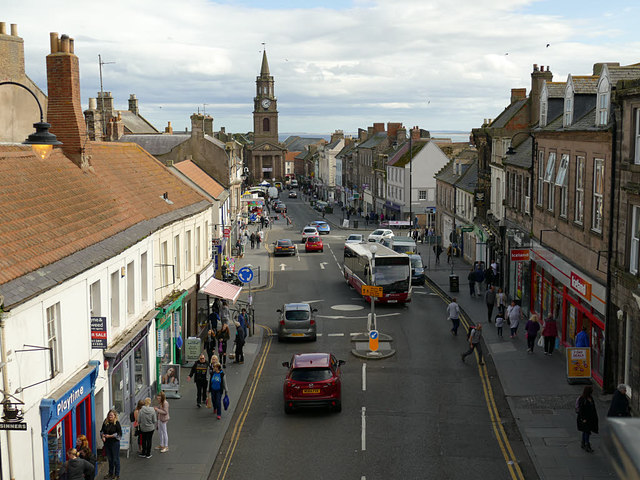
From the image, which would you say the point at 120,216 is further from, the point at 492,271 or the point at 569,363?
the point at 492,271

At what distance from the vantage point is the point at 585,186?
2331 centimetres

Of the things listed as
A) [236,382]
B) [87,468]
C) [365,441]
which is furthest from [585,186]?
[87,468]

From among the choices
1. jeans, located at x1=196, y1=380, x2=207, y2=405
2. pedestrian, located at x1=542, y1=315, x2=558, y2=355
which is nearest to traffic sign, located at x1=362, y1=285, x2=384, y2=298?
pedestrian, located at x1=542, y1=315, x2=558, y2=355

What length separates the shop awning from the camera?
28.7 meters

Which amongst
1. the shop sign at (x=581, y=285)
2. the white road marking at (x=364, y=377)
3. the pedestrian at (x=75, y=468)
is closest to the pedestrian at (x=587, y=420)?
the shop sign at (x=581, y=285)

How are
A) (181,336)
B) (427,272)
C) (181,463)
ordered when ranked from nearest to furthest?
(181,463) < (181,336) < (427,272)

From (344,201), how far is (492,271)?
85.5 meters

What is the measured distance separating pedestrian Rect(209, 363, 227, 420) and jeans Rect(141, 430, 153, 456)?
2769 mm

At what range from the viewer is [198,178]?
4175 cm

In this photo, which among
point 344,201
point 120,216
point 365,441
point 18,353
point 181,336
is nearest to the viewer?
point 18,353

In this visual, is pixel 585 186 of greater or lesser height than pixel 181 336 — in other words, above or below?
above

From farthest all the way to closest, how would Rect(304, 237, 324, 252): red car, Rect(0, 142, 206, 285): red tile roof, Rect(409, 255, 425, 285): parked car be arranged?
Rect(304, 237, 324, 252): red car < Rect(409, 255, 425, 285): parked car < Rect(0, 142, 206, 285): red tile roof

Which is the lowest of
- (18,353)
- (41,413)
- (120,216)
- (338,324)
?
(338,324)

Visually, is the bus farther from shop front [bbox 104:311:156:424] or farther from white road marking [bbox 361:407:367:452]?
shop front [bbox 104:311:156:424]
